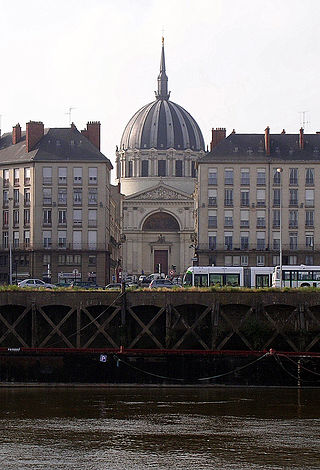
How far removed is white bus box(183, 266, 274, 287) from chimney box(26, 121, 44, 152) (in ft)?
140

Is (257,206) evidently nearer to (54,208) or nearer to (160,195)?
(54,208)

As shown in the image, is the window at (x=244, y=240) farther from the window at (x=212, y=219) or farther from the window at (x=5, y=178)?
the window at (x=5, y=178)

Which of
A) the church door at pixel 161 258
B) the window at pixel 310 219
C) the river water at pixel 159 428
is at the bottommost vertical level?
the river water at pixel 159 428

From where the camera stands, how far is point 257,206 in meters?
121

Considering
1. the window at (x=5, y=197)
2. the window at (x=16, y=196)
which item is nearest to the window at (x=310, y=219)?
the window at (x=16, y=196)

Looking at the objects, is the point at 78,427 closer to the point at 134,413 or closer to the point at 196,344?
the point at 134,413

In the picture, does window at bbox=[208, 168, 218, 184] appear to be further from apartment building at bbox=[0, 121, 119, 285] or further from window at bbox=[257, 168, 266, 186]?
apartment building at bbox=[0, 121, 119, 285]

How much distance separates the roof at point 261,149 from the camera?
12101 cm

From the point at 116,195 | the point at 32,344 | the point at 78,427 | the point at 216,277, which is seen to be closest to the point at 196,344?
the point at 32,344

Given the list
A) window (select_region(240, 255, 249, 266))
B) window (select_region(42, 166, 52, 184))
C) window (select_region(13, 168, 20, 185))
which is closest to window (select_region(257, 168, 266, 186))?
window (select_region(240, 255, 249, 266))

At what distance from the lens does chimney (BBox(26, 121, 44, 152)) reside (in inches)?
4783

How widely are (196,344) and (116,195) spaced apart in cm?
11099

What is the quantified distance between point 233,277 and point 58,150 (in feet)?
141

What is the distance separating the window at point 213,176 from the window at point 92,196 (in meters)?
12.4
